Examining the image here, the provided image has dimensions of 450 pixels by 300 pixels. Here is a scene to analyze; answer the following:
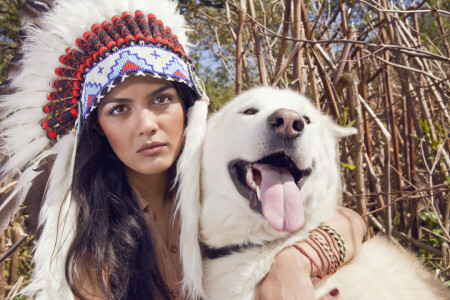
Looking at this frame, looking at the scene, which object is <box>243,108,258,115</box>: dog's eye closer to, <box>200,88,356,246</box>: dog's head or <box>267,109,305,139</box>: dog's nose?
<box>200,88,356,246</box>: dog's head

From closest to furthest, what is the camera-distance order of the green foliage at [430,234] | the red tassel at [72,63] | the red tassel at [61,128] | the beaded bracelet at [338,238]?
the beaded bracelet at [338,238], the red tassel at [72,63], the red tassel at [61,128], the green foliage at [430,234]

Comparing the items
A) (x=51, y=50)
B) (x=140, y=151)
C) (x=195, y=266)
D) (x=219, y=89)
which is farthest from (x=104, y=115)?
(x=219, y=89)

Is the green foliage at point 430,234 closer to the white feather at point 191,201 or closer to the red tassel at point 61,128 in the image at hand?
the white feather at point 191,201

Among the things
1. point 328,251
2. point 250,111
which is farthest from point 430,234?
point 250,111

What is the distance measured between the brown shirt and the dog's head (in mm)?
190

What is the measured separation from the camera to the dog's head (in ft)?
5.17

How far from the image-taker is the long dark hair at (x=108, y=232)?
1.69 meters

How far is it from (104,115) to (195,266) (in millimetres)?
794

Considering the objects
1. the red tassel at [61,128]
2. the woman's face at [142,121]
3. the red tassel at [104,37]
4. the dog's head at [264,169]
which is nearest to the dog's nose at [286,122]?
the dog's head at [264,169]

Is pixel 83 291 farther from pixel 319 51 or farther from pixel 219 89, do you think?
pixel 219 89

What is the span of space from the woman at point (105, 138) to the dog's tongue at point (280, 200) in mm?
145

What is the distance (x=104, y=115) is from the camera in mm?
1762

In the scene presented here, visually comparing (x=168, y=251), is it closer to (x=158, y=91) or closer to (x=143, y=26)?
(x=158, y=91)

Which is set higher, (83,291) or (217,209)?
(217,209)
